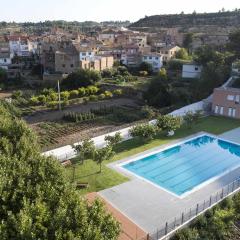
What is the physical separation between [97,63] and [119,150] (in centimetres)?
3350

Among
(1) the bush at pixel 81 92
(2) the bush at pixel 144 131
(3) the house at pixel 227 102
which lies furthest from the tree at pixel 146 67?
(2) the bush at pixel 144 131

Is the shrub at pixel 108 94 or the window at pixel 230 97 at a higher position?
the window at pixel 230 97

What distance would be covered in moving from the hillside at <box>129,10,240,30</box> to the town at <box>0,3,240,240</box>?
198 feet

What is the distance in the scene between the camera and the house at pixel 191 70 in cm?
4706

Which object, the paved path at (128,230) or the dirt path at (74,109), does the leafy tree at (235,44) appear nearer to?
the dirt path at (74,109)

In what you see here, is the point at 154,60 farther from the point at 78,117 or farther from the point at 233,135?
the point at 233,135

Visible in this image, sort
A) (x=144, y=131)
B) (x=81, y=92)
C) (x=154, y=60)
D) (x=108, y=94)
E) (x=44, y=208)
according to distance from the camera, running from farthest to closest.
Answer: (x=154, y=60) → (x=81, y=92) → (x=108, y=94) → (x=144, y=131) → (x=44, y=208)

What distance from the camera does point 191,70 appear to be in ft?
156

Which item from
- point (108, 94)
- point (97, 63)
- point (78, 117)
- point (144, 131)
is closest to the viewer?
point (144, 131)

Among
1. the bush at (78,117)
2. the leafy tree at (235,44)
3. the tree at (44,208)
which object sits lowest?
the bush at (78,117)

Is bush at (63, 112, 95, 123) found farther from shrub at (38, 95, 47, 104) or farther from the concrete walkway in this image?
the concrete walkway

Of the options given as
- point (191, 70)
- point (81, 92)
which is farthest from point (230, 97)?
point (81, 92)

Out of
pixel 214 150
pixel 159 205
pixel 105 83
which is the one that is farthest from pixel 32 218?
pixel 105 83

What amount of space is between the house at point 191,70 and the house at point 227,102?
44.3 feet
